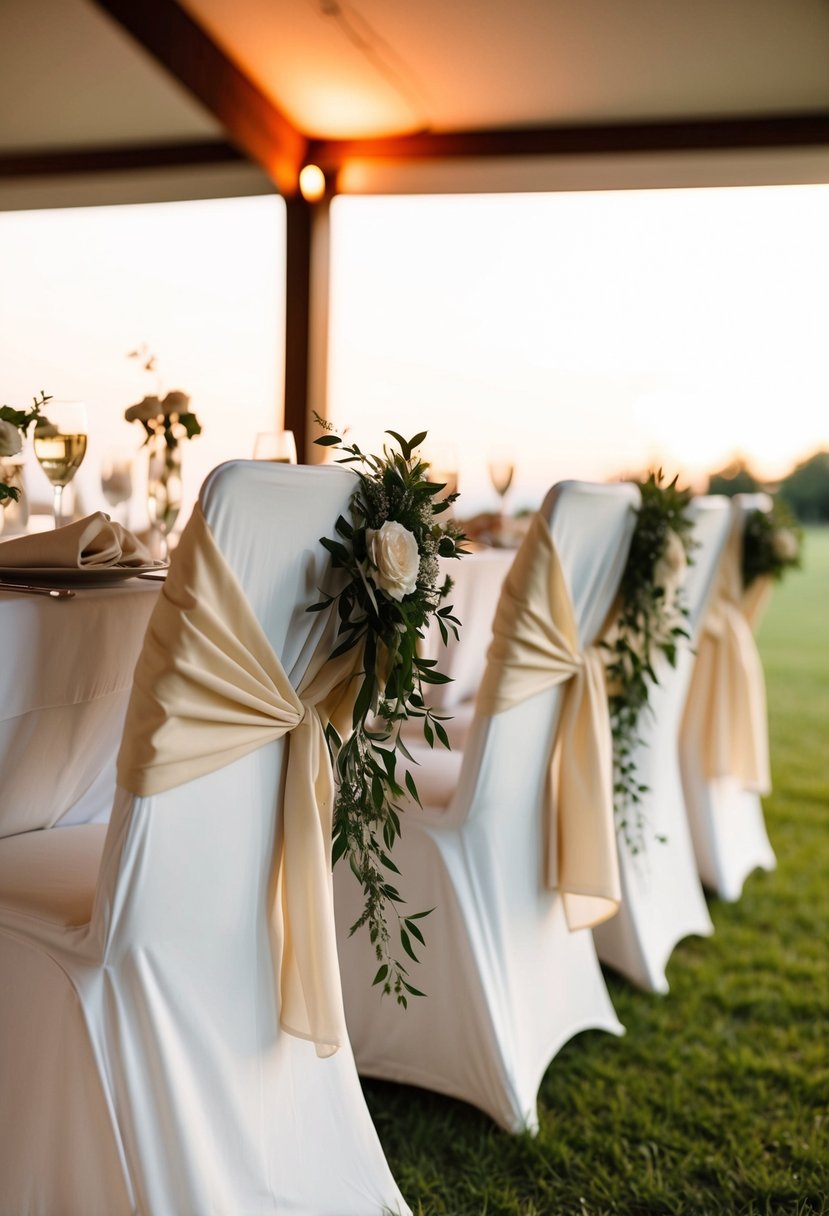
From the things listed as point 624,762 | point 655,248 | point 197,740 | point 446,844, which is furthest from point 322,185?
point 197,740

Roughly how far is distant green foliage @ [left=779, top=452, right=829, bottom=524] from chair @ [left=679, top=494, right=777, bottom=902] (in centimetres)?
976

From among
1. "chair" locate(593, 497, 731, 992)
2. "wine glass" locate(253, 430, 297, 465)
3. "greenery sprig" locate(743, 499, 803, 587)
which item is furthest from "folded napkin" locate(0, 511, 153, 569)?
"greenery sprig" locate(743, 499, 803, 587)

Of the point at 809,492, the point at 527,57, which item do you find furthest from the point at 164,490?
the point at 809,492

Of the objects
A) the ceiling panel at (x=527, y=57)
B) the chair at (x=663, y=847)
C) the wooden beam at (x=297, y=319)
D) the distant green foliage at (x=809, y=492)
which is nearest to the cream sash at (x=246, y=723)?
the chair at (x=663, y=847)

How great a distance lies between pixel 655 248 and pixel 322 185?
232 centimetres

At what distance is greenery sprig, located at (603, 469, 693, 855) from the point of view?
2502 mm

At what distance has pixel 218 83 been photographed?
16.6 feet

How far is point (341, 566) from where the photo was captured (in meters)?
1.54

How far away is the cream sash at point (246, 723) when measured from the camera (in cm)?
136

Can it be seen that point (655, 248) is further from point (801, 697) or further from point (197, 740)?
point (197, 740)

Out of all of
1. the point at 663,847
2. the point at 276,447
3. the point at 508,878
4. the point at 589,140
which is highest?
the point at 589,140

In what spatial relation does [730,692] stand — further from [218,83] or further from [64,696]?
[218,83]

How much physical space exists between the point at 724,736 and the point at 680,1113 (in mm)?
1650

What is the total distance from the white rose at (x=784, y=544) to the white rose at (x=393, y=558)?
2540 mm
